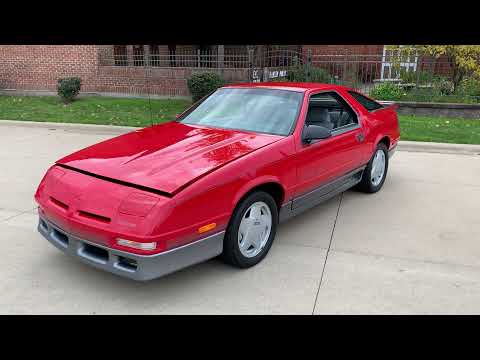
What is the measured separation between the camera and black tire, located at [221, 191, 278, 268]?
3.46m

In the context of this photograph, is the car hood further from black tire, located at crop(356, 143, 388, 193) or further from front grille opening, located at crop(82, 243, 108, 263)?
black tire, located at crop(356, 143, 388, 193)

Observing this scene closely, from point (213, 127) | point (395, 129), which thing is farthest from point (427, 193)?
point (213, 127)

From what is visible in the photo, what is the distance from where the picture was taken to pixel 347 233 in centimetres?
455

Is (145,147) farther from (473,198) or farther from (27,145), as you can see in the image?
(27,145)

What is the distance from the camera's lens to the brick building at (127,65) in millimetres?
14492

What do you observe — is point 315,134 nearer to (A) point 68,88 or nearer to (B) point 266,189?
(B) point 266,189

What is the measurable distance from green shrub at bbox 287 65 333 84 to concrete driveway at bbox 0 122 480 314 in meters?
8.64

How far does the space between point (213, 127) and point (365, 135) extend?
6.37 ft

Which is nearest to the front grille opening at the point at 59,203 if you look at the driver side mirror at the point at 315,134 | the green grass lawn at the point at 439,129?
the driver side mirror at the point at 315,134

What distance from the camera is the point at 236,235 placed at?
137 inches

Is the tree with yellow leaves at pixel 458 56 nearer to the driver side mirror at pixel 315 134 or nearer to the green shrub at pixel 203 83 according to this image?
the green shrub at pixel 203 83

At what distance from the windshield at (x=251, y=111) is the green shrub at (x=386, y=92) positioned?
30.5 ft

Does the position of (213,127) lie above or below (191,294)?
above

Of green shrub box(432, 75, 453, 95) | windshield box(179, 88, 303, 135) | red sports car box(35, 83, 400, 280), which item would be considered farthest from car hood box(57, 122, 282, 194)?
green shrub box(432, 75, 453, 95)
